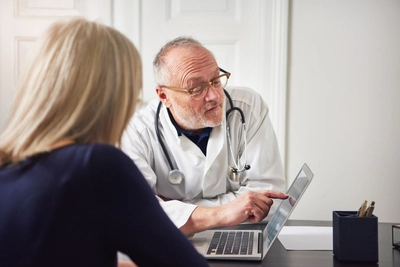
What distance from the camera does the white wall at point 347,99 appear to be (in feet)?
8.25

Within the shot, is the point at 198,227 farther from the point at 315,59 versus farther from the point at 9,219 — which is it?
the point at 315,59

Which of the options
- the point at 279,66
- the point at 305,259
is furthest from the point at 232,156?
the point at 279,66

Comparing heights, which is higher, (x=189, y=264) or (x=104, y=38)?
(x=104, y=38)

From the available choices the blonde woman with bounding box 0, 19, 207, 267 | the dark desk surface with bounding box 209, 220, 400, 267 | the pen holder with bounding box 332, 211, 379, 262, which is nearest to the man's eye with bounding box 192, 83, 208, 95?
the dark desk surface with bounding box 209, 220, 400, 267

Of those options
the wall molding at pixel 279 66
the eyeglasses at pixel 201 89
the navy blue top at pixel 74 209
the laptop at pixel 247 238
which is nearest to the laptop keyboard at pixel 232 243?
the laptop at pixel 247 238

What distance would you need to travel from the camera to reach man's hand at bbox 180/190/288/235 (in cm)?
137

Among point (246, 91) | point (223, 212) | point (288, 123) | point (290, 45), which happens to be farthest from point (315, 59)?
point (223, 212)

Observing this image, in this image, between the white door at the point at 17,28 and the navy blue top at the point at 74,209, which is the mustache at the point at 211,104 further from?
the white door at the point at 17,28

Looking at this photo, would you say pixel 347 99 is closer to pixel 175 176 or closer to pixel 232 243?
pixel 175 176

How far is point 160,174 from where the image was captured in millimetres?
1772

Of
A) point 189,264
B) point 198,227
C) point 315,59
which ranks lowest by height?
point 198,227

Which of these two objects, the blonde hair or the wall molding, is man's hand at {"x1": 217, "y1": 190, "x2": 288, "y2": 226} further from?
the wall molding

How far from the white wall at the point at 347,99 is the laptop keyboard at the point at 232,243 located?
1.26m

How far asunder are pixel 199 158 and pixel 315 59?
1032 mm
